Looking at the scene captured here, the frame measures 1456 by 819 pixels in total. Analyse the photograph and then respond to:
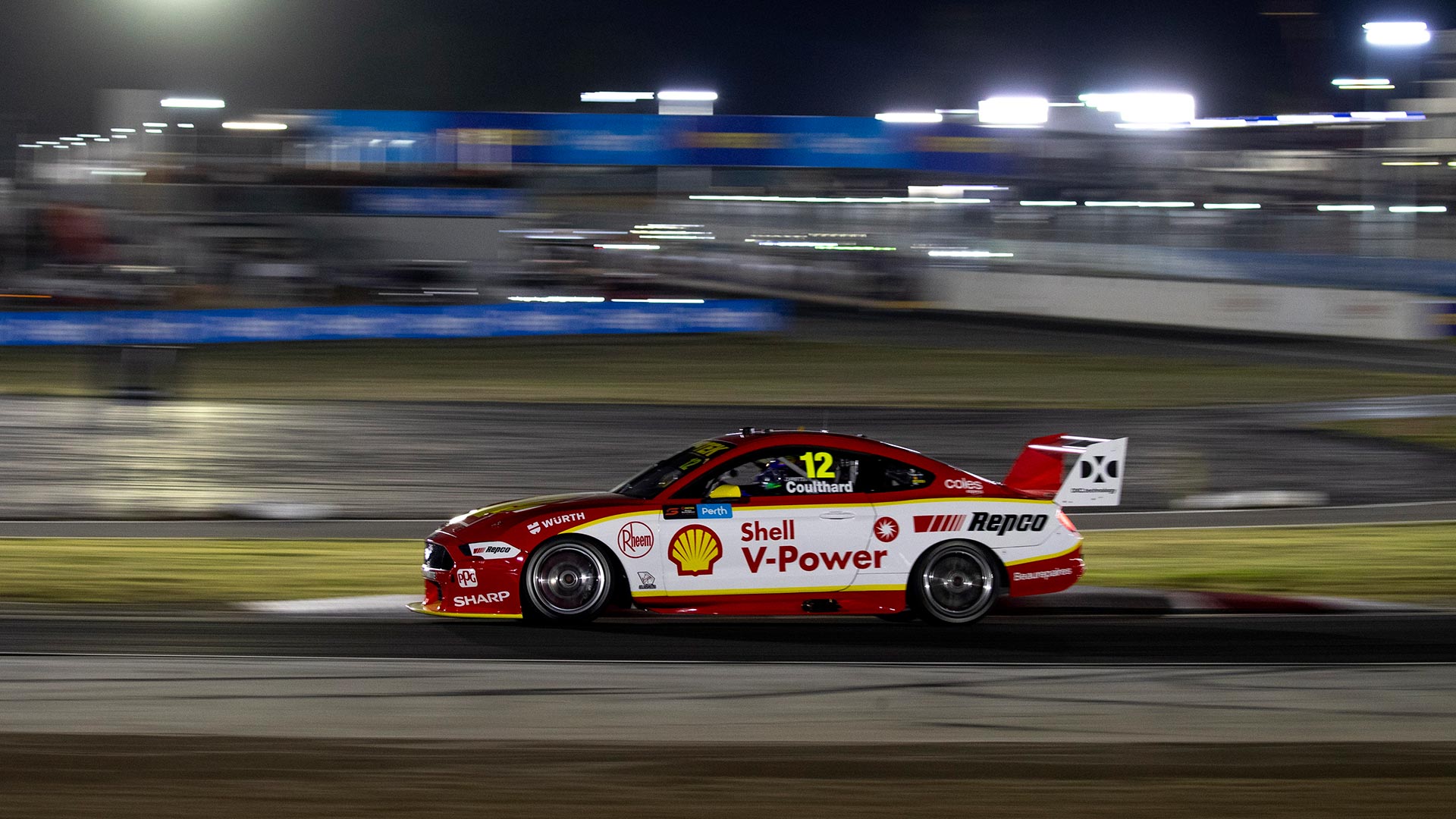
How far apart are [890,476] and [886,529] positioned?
33cm

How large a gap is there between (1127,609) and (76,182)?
4251 centimetres

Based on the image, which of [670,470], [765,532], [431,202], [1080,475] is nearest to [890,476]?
[765,532]

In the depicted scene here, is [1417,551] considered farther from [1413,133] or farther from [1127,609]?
[1413,133]

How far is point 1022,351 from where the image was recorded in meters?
32.2

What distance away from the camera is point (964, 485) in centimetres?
887

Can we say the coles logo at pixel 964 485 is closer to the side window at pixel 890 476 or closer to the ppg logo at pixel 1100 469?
the side window at pixel 890 476

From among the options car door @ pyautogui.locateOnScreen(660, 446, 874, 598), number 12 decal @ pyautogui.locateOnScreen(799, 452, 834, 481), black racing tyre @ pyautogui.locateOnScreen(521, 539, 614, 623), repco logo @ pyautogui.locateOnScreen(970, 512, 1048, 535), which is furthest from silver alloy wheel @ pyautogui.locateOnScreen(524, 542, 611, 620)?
repco logo @ pyautogui.locateOnScreen(970, 512, 1048, 535)

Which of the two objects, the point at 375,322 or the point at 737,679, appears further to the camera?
the point at 375,322

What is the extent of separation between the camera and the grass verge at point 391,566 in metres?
9.88

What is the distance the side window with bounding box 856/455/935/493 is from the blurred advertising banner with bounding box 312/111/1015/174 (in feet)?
140

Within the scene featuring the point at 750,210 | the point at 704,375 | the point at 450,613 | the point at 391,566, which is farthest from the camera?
the point at 750,210

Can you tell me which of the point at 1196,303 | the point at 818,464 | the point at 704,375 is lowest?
the point at 818,464

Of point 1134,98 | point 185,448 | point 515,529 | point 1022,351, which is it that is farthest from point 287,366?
point 1134,98

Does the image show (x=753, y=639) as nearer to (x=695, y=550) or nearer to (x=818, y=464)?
(x=695, y=550)
